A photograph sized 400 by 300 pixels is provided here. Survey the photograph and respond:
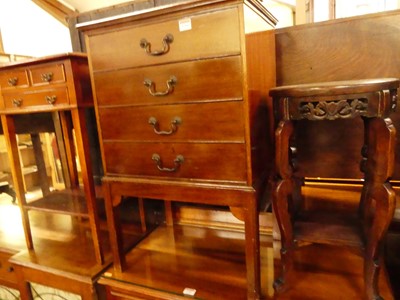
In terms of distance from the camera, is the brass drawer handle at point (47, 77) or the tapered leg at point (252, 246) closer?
the tapered leg at point (252, 246)

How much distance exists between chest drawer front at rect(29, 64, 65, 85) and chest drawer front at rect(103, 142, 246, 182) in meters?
0.31

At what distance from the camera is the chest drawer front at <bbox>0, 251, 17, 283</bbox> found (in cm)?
139

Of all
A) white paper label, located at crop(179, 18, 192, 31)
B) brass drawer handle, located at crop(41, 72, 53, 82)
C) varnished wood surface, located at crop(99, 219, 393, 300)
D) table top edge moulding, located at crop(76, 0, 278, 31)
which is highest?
table top edge moulding, located at crop(76, 0, 278, 31)

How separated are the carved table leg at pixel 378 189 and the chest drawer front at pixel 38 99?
40.1 inches

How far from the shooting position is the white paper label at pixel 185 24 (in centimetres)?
80

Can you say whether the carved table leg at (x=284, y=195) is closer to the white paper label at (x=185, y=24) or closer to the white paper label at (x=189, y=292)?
the white paper label at (x=189, y=292)

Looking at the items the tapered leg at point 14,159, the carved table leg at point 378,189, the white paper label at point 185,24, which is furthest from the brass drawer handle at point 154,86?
the tapered leg at point 14,159

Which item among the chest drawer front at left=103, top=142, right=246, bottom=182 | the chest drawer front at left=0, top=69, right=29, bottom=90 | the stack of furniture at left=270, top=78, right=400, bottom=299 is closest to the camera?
the stack of furniture at left=270, top=78, right=400, bottom=299

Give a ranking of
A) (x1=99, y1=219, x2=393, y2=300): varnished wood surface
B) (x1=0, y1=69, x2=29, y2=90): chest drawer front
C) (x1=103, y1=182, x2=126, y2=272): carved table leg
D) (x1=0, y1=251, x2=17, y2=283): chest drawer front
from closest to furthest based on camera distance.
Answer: (x1=99, y1=219, x2=393, y2=300): varnished wood surface, (x1=103, y1=182, x2=126, y2=272): carved table leg, (x1=0, y1=69, x2=29, y2=90): chest drawer front, (x1=0, y1=251, x2=17, y2=283): chest drawer front

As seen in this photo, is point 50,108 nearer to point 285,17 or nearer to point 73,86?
point 73,86

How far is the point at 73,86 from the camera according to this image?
1.05 m

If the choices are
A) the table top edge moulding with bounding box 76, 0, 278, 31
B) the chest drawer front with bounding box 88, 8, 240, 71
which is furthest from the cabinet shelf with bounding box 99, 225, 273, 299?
the table top edge moulding with bounding box 76, 0, 278, 31

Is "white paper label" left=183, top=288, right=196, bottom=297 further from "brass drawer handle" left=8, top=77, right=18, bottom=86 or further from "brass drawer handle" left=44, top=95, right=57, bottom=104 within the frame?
"brass drawer handle" left=8, top=77, right=18, bottom=86

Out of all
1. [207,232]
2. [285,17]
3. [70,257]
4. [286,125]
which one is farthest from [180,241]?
[285,17]
